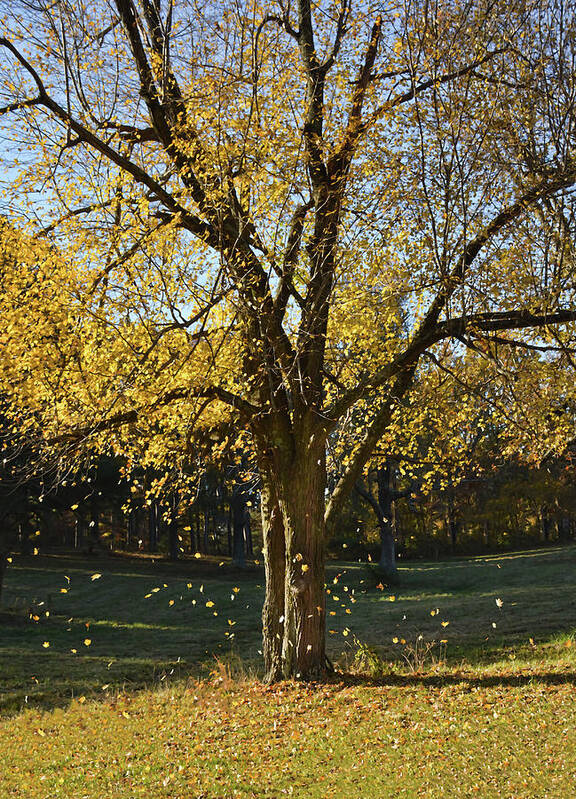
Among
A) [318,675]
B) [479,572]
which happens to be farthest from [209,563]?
[318,675]

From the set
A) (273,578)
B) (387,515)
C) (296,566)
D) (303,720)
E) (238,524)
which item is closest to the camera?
(303,720)

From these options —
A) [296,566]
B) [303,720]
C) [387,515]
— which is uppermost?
[387,515]

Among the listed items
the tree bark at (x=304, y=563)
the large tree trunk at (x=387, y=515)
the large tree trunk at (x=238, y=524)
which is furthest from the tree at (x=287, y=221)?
the large tree trunk at (x=238, y=524)

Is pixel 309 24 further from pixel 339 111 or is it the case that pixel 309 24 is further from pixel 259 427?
pixel 259 427

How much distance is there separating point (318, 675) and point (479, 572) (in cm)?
2204

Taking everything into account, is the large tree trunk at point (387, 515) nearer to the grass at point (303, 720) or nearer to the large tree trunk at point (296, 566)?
the grass at point (303, 720)

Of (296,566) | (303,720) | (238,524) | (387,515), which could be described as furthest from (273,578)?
(238,524)

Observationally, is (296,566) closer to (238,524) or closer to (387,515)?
(387,515)

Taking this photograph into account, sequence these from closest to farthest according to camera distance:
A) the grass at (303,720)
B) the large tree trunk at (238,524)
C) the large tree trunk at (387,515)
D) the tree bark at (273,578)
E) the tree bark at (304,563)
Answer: the grass at (303,720)
the tree bark at (304,563)
the tree bark at (273,578)
the large tree trunk at (387,515)
the large tree trunk at (238,524)

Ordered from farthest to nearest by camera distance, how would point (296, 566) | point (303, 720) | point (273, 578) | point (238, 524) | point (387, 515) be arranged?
point (238, 524) → point (387, 515) → point (273, 578) → point (296, 566) → point (303, 720)

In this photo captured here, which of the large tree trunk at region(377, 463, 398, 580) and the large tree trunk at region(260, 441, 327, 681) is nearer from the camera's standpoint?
the large tree trunk at region(260, 441, 327, 681)

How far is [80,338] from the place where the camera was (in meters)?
8.62

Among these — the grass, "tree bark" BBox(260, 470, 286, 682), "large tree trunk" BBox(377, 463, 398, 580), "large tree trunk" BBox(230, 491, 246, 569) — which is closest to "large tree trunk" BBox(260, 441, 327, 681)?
"tree bark" BBox(260, 470, 286, 682)

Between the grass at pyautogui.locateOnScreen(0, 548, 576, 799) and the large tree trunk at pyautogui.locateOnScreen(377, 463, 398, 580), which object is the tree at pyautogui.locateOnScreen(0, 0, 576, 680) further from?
the large tree trunk at pyautogui.locateOnScreen(377, 463, 398, 580)
